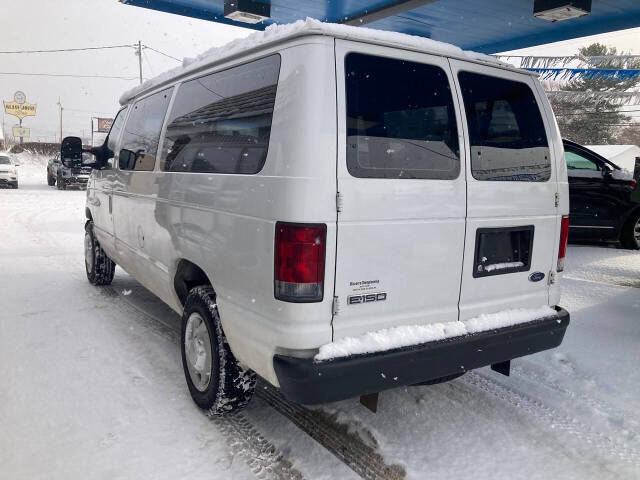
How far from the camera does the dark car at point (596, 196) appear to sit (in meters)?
8.70

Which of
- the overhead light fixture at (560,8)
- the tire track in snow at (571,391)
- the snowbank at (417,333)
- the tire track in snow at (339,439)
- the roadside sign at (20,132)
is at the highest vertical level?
the roadside sign at (20,132)

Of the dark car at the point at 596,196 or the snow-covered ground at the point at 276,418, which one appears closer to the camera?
the snow-covered ground at the point at 276,418

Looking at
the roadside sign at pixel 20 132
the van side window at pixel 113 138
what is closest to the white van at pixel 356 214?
the van side window at pixel 113 138

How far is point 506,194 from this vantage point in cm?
294

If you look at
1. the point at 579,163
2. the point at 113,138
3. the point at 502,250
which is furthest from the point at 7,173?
the point at 502,250

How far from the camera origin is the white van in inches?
92.5

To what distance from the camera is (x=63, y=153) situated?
495 centimetres

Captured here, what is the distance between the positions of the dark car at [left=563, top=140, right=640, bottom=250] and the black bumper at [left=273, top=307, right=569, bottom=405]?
654 cm

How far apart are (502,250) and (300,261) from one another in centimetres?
137

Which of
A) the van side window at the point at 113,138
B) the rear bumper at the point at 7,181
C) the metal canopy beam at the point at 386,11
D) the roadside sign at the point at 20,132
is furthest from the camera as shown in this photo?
the roadside sign at the point at 20,132

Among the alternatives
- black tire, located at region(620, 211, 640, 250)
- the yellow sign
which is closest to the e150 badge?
black tire, located at region(620, 211, 640, 250)

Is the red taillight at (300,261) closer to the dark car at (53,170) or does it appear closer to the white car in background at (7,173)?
the dark car at (53,170)

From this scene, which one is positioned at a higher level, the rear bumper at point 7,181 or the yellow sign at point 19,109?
the yellow sign at point 19,109

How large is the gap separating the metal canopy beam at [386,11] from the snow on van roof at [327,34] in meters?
4.40
